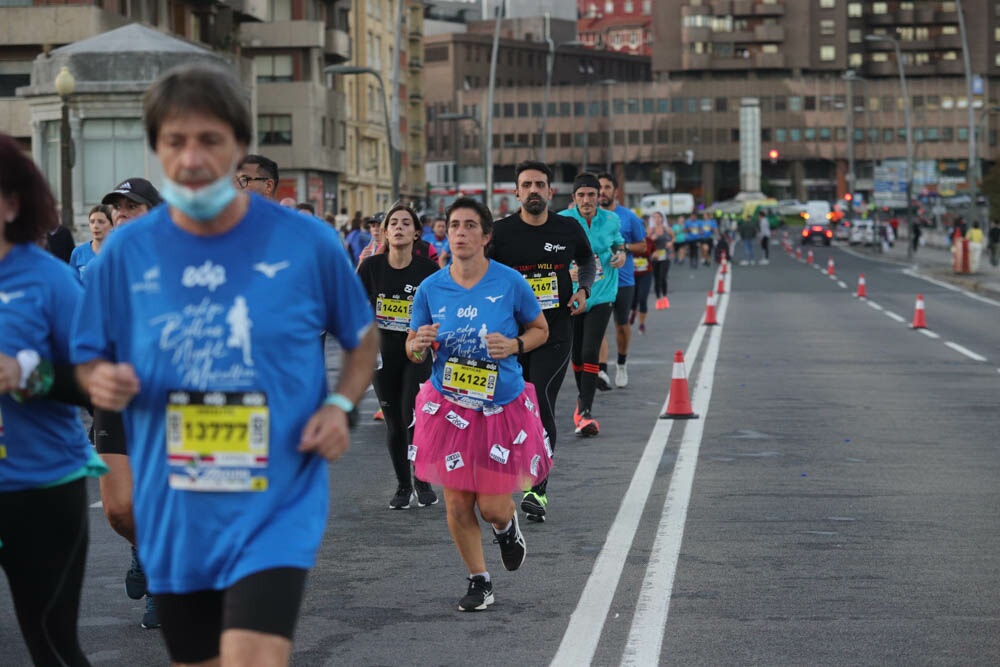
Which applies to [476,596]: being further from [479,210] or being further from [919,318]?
[919,318]

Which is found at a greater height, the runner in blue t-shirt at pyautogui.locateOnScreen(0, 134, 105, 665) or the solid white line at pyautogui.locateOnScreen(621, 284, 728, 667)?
the runner in blue t-shirt at pyautogui.locateOnScreen(0, 134, 105, 665)

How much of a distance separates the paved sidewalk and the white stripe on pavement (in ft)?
59.1

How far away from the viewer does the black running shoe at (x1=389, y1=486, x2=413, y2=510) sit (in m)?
10.6

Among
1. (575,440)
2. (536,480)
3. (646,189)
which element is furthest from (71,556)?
(646,189)

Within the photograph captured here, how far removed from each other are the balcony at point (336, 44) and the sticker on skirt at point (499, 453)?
244 feet

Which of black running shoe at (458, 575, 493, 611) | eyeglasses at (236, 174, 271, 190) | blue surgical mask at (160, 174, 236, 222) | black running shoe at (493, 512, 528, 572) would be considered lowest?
black running shoe at (458, 575, 493, 611)

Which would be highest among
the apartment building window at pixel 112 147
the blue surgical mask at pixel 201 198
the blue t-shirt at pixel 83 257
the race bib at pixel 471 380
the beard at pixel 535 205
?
the apartment building window at pixel 112 147

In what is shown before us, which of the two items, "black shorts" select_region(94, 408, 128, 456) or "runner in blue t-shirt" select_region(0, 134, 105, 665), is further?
"black shorts" select_region(94, 408, 128, 456)

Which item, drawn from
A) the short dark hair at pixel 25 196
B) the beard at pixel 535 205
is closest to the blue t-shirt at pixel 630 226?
the beard at pixel 535 205

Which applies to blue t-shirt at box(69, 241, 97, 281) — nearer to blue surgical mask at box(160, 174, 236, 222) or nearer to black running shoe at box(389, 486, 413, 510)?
black running shoe at box(389, 486, 413, 510)

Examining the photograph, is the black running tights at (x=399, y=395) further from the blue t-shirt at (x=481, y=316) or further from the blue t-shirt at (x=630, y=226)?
the blue t-shirt at (x=630, y=226)

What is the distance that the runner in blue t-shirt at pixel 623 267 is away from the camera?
16844 mm

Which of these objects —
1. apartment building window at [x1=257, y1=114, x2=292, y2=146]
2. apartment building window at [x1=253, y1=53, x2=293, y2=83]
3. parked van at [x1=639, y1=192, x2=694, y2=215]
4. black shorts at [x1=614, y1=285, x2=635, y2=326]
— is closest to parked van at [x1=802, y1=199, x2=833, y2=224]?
parked van at [x1=639, y1=192, x2=694, y2=215]

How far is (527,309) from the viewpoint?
830 centimetres
